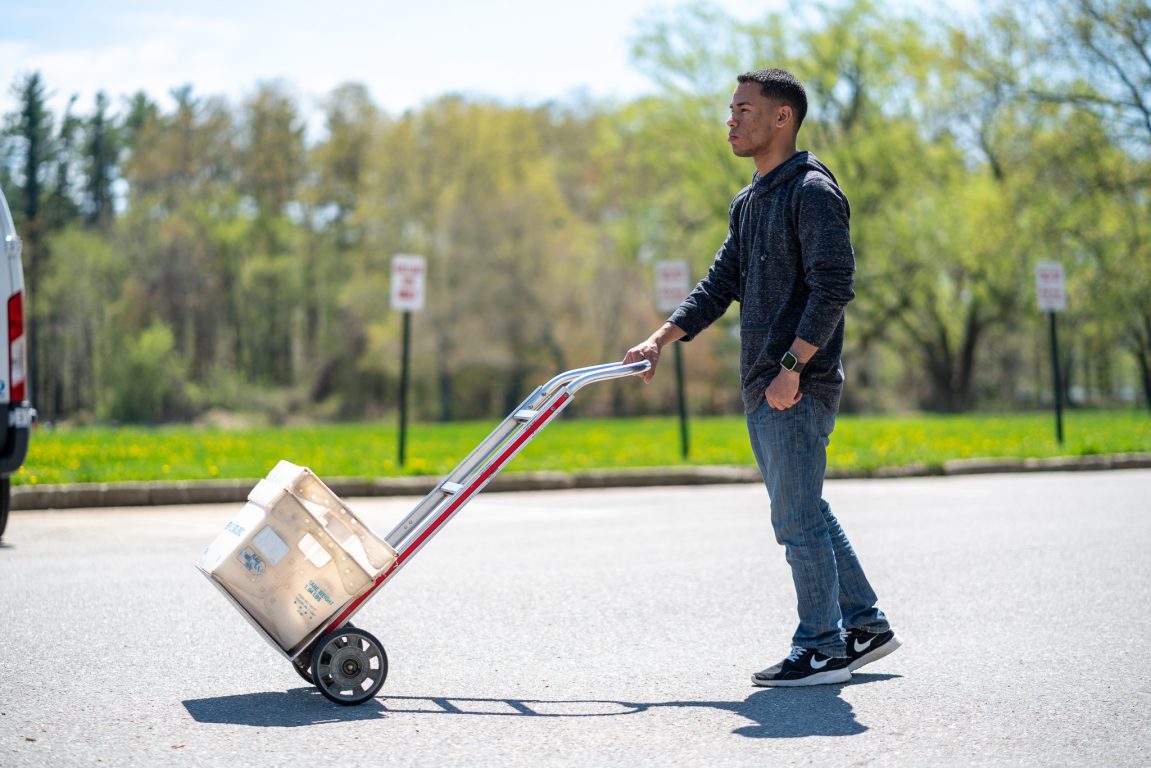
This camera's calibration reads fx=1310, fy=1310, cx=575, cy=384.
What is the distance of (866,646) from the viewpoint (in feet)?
16.5

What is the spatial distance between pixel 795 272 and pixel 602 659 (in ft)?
5.79

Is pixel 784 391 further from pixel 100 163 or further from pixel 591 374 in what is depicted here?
pixel 100 163

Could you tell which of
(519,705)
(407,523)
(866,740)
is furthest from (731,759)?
(407,523)

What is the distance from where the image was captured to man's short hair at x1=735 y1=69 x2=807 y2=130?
15.7ft

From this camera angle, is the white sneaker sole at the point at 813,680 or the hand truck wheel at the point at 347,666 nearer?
the hand truck wheel at the point at 347,666

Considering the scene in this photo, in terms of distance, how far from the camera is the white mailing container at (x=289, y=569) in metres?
4.46

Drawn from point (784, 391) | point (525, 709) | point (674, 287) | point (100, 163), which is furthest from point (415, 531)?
point (100, 163)

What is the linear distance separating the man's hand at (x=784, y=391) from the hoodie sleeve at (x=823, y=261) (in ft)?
0.48

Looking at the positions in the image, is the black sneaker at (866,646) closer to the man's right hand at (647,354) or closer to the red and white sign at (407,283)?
the man's right hand at (647,354)

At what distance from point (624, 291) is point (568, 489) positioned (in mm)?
34298

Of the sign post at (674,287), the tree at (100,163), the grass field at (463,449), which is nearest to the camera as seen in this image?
the grass field at (463,449)

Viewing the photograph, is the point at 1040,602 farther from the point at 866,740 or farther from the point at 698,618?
the point at 866,740

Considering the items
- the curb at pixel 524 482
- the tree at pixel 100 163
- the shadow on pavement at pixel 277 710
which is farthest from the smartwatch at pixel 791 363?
the tree at pixel 100 163

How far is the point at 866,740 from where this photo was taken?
4.06m
